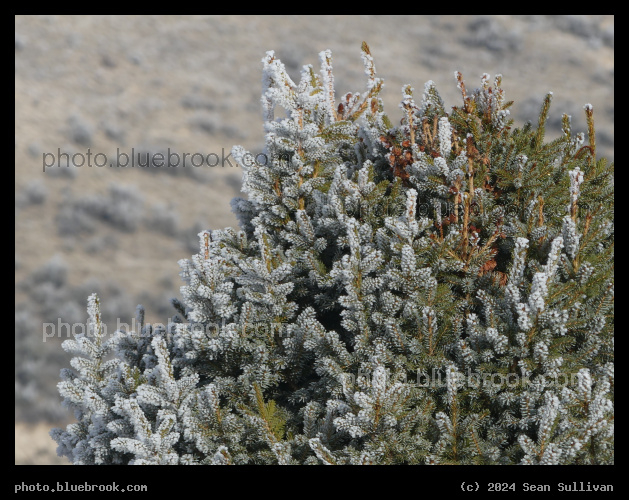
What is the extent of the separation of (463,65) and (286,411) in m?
16.4

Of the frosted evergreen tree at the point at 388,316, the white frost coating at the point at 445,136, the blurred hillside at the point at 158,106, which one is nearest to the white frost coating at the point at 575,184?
the frosted evergreen tree at the point at 388,316

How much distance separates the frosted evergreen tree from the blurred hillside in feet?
19.0

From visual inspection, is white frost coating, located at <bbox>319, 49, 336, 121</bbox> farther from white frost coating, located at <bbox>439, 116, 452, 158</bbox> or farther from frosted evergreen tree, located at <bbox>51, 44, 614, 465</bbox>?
white frost coating, located at <bbox>439, 116, 452, 158</bbox>

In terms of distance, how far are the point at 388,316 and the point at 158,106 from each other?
559 inches

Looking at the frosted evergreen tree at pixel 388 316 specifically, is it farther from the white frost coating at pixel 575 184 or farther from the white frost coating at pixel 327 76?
the white frost coating at pixel 327 76

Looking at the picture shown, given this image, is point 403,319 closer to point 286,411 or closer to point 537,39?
point 286,411

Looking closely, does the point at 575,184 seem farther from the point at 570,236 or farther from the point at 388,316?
the point at 388,316

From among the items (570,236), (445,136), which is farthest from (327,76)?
(570,236)

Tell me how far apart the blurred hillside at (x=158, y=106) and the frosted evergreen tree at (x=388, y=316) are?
580cm

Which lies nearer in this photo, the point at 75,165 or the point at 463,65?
the point at 75,165

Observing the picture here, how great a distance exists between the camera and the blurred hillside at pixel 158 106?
10859mm

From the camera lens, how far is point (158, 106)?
15875 mm
